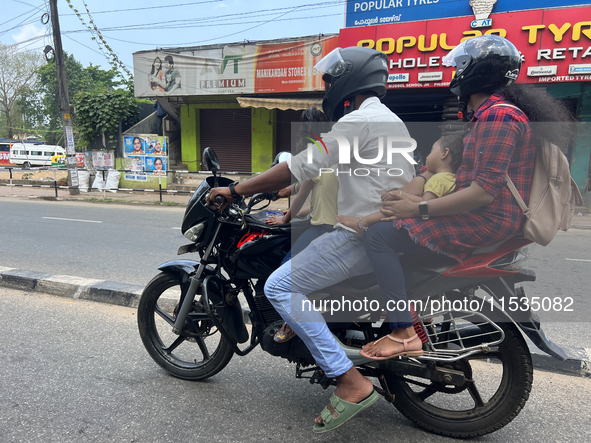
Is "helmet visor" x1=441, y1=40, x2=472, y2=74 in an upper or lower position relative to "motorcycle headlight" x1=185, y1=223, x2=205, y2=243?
upper

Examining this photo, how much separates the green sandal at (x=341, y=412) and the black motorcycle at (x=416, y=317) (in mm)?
150

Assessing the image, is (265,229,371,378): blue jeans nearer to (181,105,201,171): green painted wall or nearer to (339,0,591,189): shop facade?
(339,0,591,189): shop facade

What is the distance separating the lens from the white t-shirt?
1.94 m

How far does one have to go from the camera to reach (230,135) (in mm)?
16297

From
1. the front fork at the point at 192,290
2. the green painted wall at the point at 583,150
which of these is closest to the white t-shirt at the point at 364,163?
the front fork at the point at 192,290

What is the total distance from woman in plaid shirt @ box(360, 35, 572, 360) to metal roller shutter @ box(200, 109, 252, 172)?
47.2ft

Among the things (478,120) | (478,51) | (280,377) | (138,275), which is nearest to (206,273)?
(280,377)

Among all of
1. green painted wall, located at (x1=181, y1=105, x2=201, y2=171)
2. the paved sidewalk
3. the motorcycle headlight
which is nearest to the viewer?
the motorcycle headlight

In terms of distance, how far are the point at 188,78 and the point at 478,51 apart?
14106 mm

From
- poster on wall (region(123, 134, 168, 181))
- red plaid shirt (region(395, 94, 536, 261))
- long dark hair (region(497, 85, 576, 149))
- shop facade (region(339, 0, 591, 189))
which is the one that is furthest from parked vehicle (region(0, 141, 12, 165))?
long dark hair (region(497, 85, 576, 149))

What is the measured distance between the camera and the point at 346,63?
2.09 meters

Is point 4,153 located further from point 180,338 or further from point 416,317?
point 416,317

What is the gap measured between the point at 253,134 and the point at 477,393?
14332mm

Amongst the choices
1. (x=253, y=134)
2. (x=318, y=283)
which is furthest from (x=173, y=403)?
(x=253, y=134)
